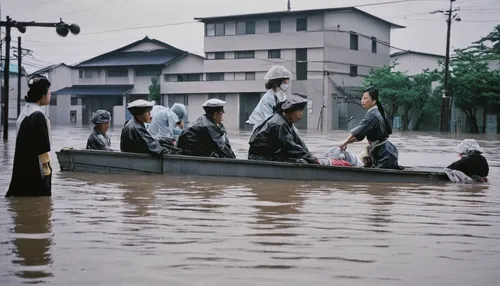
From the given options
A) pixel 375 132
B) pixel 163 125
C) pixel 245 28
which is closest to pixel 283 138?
pixel 375 132

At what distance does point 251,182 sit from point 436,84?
3870cm

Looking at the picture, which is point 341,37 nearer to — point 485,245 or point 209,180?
point 209,180

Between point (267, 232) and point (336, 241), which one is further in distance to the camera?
point (267, 232)

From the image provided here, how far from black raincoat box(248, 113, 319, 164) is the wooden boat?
0.26m

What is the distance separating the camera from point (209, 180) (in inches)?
417

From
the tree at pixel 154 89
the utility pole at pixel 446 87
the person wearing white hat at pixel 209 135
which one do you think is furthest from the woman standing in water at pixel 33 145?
the tree at pixel 154 89

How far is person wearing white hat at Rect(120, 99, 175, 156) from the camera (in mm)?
11070

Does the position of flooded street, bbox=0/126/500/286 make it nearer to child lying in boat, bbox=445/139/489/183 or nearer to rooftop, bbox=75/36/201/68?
child lying in boat, bbox=445/139/489/183

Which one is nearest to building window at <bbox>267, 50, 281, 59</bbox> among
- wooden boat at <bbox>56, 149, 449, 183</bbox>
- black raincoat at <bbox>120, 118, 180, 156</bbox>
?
wooden boat at <bbox>56, 149, 449, 183</bbox>

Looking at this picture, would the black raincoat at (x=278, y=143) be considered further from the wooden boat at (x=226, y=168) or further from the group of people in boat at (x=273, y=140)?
the wooden boat at (x=226, y=168)

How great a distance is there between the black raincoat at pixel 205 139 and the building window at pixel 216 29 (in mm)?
45386

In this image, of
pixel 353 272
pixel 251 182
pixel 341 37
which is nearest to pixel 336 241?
pixel 353 272

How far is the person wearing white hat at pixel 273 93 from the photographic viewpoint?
10.7 metres

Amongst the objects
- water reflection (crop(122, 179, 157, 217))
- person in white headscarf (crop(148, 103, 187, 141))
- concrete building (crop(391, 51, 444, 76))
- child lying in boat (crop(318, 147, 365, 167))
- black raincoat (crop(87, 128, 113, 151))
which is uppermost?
concrete building (crop(391, 51, 444, 76))
